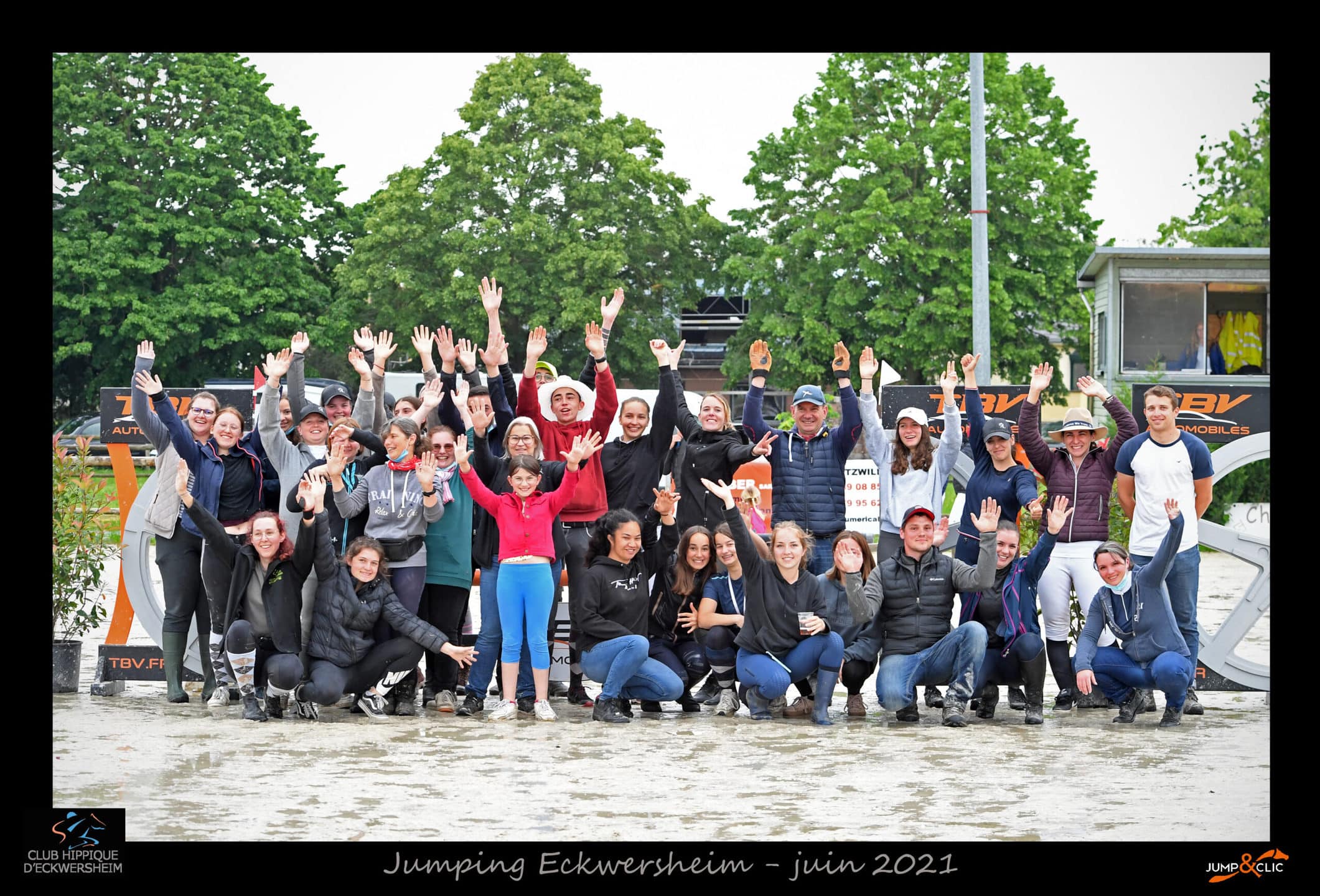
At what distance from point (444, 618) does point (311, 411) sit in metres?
1.47

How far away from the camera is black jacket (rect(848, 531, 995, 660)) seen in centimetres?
783

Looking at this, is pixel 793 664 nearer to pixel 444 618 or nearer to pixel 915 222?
pixel 444 618

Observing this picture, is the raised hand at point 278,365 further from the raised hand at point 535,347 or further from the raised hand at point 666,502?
the raised hand at point 666,502

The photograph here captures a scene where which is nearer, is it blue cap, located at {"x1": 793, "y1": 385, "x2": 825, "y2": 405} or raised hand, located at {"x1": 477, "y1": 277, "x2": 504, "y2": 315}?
blue cap, located at {"x1": 793, "y1": 385, "x2": 825, "y2": 405}

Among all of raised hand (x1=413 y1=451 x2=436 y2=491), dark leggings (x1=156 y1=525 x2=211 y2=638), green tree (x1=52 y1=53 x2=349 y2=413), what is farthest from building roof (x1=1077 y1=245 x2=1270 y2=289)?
green tree (x1=52 y1=53 x2=349 y2=413)

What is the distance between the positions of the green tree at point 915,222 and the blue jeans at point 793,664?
25.1m

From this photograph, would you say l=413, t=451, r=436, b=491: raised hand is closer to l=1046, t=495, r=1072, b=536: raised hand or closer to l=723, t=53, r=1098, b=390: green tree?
l=1046, t=495, r=1072, b=536: raised hand

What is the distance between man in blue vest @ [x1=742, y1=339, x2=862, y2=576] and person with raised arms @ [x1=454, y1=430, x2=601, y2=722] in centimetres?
119

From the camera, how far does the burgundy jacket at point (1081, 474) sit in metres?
8.10

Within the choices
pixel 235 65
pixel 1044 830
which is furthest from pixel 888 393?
pixel 235 65

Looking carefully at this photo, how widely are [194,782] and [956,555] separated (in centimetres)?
435

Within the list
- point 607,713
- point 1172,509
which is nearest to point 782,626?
point 607,713

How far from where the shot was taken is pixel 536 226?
113 feet

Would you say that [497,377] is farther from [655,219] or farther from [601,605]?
[655,219]
